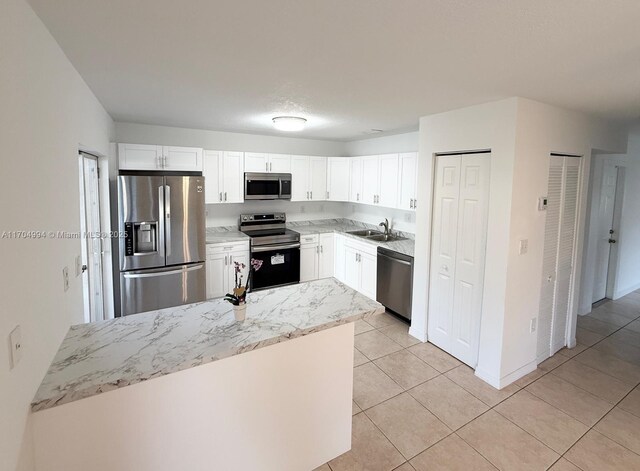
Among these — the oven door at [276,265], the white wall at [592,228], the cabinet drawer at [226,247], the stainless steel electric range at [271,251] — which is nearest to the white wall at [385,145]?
the stainless steel electric range at [271,251]

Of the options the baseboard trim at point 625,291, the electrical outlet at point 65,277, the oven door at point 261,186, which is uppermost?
the oven door at point 261,186

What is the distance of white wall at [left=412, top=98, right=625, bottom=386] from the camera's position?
2.76 meters

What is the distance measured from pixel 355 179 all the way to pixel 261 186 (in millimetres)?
1546

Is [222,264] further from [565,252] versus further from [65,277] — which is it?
[565,252]

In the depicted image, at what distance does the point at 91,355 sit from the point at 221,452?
0.83m

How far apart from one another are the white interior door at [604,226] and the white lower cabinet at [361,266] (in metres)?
3.24

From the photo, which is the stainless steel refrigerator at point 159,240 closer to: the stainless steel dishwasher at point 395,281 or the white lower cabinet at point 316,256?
the white lower cabinet at point 316,256

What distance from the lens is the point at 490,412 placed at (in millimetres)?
2652

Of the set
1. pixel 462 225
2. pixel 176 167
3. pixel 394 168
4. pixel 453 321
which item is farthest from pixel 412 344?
pixel 176 167

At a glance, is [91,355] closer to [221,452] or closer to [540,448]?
[221,452]

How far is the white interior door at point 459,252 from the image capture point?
122 inches

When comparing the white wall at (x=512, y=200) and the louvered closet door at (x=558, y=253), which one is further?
the louvered closet door at (x=558, y=253)

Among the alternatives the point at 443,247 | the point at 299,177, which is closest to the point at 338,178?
the point at 299,177

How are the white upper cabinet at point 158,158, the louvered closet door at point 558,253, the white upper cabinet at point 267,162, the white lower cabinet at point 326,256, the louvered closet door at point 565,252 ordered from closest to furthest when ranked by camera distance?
the louvered closet door at point 558,253
the louvered closet door at point 565,252
the white upper cabinet at point 158,158
the white upper cabinet at point 267,162
the white lower cabinet at point 326,256
